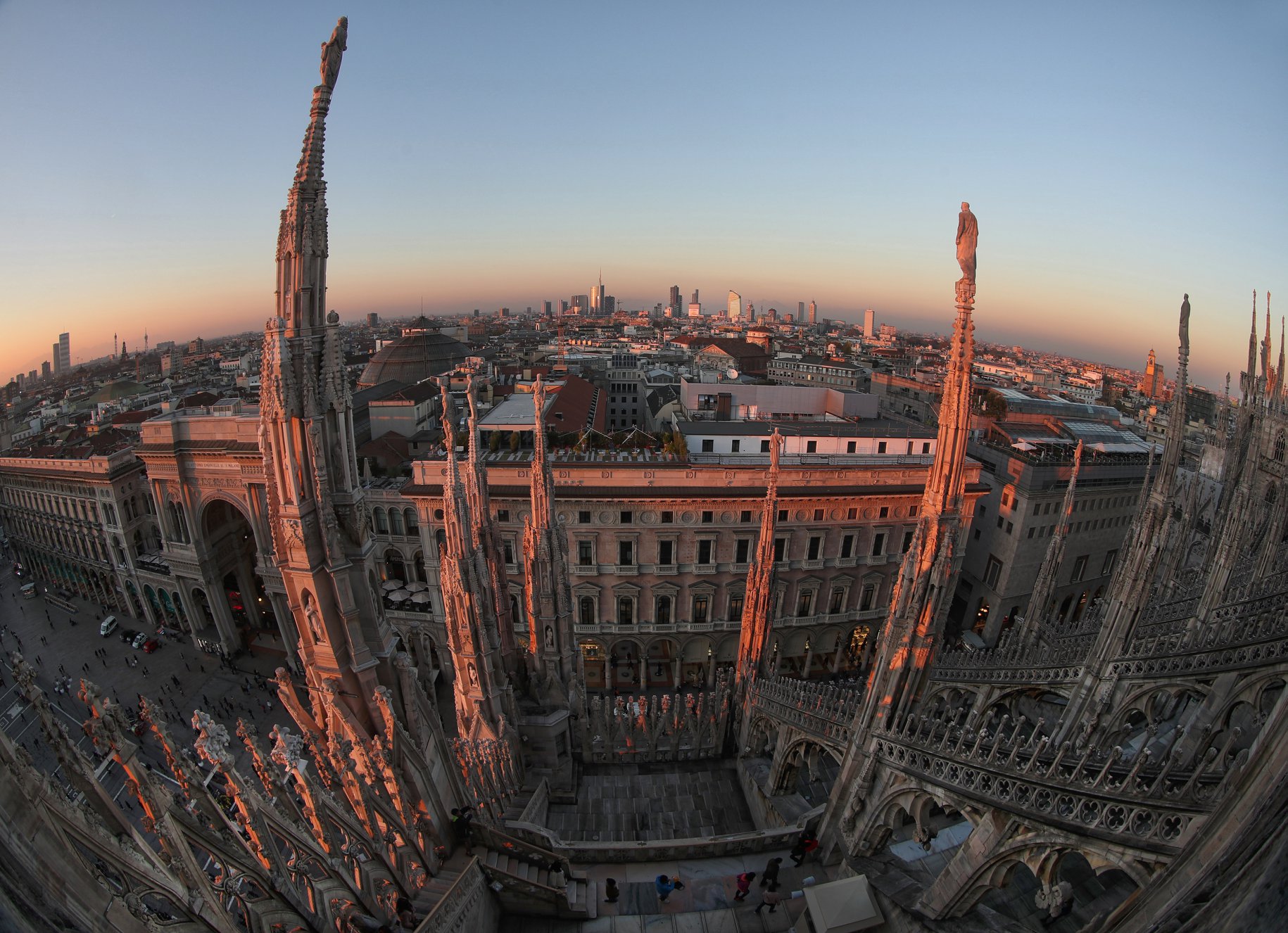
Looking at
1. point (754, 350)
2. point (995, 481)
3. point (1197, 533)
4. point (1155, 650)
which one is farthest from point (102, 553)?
point (754, 350)

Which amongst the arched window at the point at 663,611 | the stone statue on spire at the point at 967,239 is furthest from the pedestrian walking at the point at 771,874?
the arched window at the point at 663,611

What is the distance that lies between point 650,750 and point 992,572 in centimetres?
2897

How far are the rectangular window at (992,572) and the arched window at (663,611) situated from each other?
21717 millimetres

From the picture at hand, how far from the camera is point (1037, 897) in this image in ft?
27.3

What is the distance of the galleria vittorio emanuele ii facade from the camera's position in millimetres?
4961

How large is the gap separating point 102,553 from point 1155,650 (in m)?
57.1

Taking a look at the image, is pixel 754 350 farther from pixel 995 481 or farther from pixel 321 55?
pixel 321 55

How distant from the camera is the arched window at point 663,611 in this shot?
99.8 ft

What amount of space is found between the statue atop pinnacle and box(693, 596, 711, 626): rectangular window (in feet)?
90.1

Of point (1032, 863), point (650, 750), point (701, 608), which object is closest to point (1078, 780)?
point (1032, 863)

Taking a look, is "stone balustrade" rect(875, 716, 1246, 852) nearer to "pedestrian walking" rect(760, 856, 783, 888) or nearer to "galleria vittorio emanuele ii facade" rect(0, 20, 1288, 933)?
"galleria vittorio emanuele ii facade" rect(0, 20, 1288, 933)

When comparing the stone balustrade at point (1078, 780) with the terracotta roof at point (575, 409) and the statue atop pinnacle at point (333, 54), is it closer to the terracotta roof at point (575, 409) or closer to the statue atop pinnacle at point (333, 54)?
the statue atop pinnacle at point (333, 54)

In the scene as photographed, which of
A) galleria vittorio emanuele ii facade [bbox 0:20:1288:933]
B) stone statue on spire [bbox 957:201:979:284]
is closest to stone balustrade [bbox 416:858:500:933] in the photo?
galleria vittorio emanuele ii facade [bbox 0:20:1288:933]

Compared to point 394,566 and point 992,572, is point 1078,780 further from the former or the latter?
point 394,566
